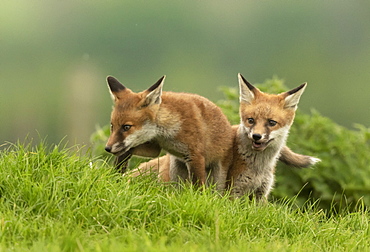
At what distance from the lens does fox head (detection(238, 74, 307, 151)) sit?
5.52 m

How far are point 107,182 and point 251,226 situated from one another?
1.24 m

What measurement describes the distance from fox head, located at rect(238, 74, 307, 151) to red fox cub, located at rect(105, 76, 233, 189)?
328 mm

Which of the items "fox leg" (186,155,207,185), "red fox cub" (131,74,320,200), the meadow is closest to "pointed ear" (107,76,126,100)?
the meadow

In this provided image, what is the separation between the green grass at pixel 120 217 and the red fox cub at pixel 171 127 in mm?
314

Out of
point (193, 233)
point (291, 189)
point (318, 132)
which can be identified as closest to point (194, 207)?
point (193, 233)

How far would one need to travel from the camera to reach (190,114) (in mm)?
5426

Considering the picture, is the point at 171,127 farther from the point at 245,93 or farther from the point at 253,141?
the point at 245,93

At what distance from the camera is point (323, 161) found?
7.73 m

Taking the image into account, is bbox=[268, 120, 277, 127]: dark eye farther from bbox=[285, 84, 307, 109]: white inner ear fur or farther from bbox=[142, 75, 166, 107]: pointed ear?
bbox=[142, 75, 166, 107]: pointed ear

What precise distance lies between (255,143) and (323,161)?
2500 millimetres

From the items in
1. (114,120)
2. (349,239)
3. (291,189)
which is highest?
(114,120)

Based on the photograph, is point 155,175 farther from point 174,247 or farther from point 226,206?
point 174,247

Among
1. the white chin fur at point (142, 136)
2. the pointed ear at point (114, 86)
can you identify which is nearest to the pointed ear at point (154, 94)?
the white chin fur at point (142, 136)

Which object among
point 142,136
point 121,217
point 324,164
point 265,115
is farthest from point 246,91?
point 324,164
